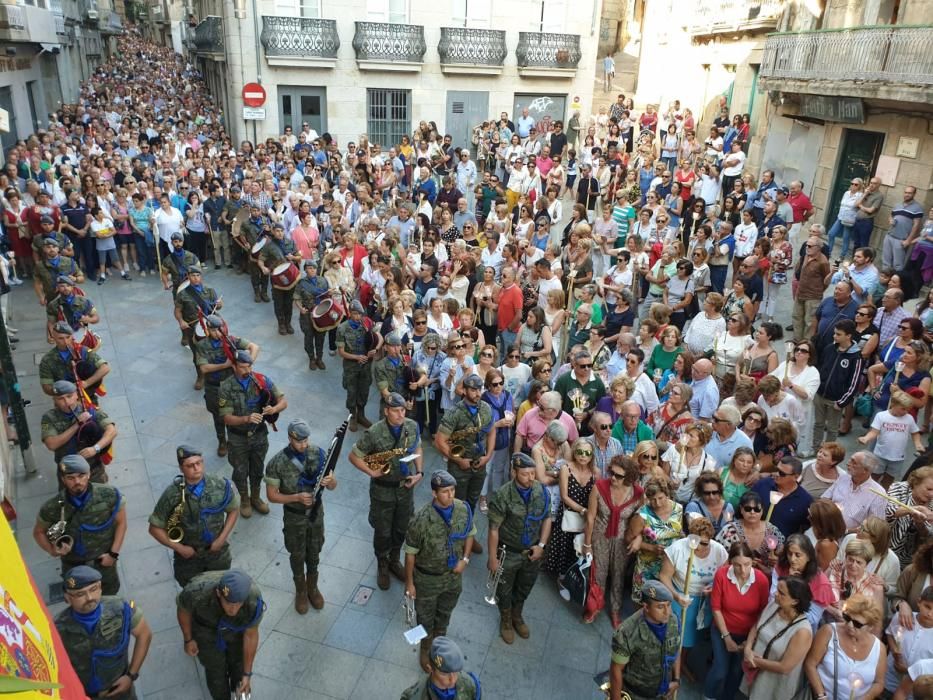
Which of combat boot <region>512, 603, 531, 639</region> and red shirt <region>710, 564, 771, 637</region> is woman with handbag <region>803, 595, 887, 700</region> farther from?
combat boot <region>512, 603, 531, 639</region>

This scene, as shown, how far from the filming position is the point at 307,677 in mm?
5379

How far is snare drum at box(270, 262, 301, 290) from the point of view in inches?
419

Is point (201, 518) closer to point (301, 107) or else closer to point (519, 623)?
point (519, 623)

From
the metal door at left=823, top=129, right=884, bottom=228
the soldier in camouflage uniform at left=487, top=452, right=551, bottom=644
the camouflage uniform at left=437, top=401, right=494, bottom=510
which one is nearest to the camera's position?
the soldier in camouflage uniform at left=487, top=452, right=551, bottom=644

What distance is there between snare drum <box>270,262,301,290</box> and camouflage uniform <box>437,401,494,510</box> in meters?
5.20

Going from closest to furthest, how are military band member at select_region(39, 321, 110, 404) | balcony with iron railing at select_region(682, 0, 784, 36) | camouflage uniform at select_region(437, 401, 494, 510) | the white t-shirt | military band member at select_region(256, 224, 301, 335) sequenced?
1. camouflage uniform at select_region(437, 401, 494, 510)
2. the white t-shirt
3. military band member at select_region(39, 321, 110, 404)
4. military band member at select_region(256, 224, 301, 335)
5. balcony with iron railing at select_region(682, 0, 784, 36)

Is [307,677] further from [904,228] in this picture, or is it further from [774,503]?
[904,228]

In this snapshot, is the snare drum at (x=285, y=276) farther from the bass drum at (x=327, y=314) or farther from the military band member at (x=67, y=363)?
the military band member at (x=67, y=363)

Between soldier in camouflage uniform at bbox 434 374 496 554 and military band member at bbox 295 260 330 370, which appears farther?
military band member at bbox 295 260 330 370

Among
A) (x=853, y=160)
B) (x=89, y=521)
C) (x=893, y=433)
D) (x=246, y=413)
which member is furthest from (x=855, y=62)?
(x=89, y=521)

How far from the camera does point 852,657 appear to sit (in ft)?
14.6

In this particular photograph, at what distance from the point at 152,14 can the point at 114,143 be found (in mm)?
71592

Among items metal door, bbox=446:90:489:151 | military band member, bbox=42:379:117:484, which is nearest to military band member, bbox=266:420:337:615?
military band member, bbox=42:379:117:484

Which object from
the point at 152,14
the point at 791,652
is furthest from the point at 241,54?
the point at 152,14
